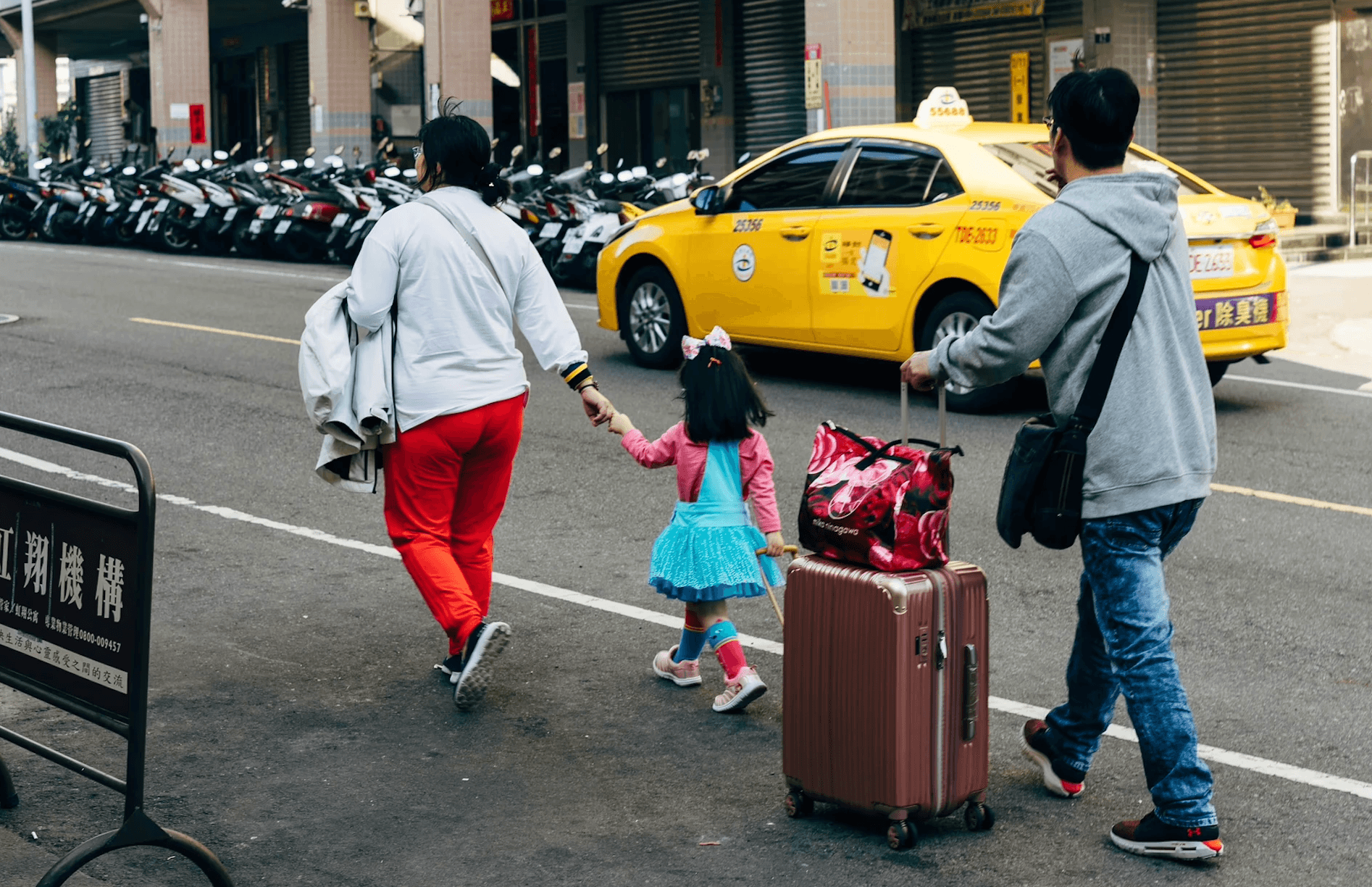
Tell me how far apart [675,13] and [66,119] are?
63.0ft

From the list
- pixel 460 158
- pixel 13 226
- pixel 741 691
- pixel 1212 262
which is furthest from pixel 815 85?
pixel 13 226

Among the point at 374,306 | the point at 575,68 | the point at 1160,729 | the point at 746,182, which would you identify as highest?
the point at 575,68

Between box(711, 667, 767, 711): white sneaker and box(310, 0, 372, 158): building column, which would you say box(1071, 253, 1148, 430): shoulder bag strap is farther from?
box(310, 0, 372, 158): building column

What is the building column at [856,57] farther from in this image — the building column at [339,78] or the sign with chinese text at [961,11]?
the building column at [339,78]

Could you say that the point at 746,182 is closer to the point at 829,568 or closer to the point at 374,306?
the point at 374,306

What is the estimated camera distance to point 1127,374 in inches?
150

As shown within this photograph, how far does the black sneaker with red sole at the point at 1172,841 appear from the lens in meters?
3.84

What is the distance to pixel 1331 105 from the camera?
19.6 m

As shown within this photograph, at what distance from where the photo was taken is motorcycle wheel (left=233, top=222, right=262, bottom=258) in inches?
883

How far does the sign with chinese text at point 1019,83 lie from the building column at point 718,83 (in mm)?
5827

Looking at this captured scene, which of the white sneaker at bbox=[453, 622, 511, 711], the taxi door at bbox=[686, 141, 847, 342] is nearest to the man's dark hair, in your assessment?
the white sneaker at bbox=[453, 622, 511, 711]

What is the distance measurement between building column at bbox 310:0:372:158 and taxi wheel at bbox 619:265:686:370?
20257 millimetres

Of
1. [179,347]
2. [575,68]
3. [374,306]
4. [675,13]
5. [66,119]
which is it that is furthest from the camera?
[66,119]

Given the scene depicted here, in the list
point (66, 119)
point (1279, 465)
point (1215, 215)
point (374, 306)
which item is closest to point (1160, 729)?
point (374, 306)
